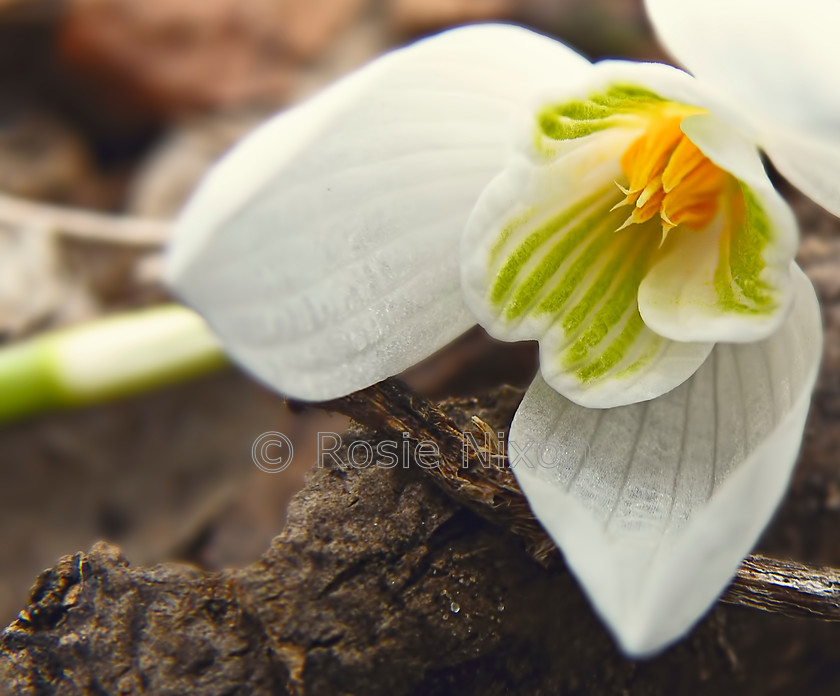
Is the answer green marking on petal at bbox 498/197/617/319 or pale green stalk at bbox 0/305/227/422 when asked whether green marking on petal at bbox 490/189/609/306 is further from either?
pale green stalk at bbox 0/305/227/422

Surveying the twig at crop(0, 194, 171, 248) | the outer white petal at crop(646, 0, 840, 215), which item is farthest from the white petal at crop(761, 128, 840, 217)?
the twig at crop(0, 194, 171, 248)

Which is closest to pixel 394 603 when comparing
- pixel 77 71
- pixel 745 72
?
pixel 745 72

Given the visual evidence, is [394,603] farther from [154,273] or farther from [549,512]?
[154,273]

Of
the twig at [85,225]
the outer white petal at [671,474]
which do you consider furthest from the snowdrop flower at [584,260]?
the twig at [85,225]

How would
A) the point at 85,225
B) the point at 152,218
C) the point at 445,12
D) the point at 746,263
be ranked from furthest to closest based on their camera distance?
the point at 445,12
the point at 152,218
the point at 85,225
the point at 746,263


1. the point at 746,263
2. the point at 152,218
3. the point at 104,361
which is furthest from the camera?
the point at 152,218

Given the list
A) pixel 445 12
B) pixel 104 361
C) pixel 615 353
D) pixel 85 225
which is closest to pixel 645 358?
pixel 615 353

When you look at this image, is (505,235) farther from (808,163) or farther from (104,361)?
(104,361)

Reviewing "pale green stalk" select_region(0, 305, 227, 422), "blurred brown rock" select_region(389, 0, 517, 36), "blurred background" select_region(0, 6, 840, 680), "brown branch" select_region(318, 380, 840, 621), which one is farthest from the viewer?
"blurred brown rock" select_region(389, 0, 517, 36)
